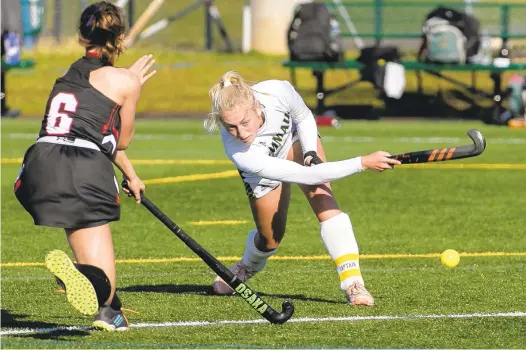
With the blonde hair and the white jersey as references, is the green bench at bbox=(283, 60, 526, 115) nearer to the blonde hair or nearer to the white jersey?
the white jersey

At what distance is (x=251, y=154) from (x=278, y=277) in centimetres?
159

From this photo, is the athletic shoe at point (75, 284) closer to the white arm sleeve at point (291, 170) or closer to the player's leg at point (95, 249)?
the player's leg at point (95, 249)

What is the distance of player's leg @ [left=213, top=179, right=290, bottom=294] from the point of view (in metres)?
8.27

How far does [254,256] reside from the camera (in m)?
8.56

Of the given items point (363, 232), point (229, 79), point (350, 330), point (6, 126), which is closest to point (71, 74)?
point (229, 79)

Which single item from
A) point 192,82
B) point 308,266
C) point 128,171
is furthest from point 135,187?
point 192,82

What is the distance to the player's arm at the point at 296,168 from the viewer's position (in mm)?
7551

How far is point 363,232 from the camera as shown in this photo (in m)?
11.2

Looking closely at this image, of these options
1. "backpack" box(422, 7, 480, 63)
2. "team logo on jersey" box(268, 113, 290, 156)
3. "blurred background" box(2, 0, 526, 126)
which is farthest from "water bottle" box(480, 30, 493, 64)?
"team logo on jersey" box(268, 113, 290, 156)

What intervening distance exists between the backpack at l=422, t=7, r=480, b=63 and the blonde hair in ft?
48.8

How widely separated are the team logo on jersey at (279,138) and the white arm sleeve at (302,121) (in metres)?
0.06

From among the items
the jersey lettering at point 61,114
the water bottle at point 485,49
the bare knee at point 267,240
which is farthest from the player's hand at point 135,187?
the water bottle at point 485,49

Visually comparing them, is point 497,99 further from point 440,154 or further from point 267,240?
point 440,154

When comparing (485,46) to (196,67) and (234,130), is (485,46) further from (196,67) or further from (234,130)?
(234,130)
